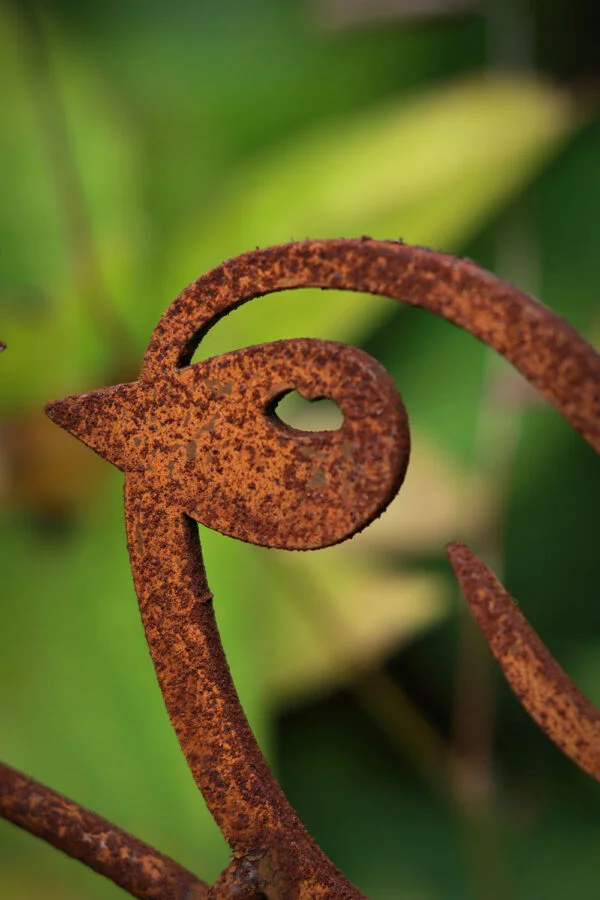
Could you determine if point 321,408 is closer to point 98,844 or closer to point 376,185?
point 376,185

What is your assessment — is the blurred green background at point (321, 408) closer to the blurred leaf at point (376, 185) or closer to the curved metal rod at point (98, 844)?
the blurred leaf at point (376, 185)

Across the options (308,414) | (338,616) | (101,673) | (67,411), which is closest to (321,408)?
(308,414)

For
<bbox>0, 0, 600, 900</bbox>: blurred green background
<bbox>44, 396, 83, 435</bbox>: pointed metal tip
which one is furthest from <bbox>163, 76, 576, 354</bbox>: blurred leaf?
<bbox>44, 396, 83, 435</bbox>: pointed metal tip

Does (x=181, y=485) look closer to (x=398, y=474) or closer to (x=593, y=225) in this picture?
(x=398, y=474)

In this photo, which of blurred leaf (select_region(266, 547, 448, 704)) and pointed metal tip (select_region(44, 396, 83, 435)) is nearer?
pointed metal tip (select_region(44, 396, 83, 435))

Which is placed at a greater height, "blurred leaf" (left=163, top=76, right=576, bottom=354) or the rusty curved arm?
"blurred leaf" (left=163, top=76, right=576, bottom=354)

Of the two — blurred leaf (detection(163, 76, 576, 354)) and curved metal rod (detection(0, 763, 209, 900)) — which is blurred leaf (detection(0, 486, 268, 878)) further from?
curved metal rod (detection(0, 763, 209, 900))
